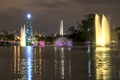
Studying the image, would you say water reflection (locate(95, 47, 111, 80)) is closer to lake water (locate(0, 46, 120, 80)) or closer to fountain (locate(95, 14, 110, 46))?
lake water (locate(0, 46, 120, 80))

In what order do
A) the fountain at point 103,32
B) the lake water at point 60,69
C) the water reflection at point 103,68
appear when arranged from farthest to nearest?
the fountain at point 103,32 → the water reflection at point 103,68 → the lake water at point 60,69

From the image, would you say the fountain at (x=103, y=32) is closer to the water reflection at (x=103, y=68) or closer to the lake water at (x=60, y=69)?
the lake water at (x=60, y=69)

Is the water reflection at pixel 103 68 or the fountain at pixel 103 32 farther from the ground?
the fountain at pixel 103 32

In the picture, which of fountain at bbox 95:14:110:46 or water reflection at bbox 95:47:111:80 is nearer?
water reflection at bbox 95:47:111:80

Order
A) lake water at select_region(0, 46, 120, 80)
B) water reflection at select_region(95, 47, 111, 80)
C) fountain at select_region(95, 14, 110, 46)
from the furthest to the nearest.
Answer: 1. fountain at select_region(95, 14, 110, 46)
2. water reflection at select_region(95, 47, 111, 80)
3. lake water at select_region(0, 46, 120, 80)

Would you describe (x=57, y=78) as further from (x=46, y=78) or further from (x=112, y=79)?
(x=112, y=79)

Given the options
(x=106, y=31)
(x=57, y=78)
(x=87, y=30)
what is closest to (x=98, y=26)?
(x=106, y=31)

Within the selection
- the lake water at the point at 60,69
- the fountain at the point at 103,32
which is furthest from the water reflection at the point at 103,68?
the fountain at the point at 103,32

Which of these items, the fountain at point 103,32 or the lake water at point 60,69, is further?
the fountain at point 103,32

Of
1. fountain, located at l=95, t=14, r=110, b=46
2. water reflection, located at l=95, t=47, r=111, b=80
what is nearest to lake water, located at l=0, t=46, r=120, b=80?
water reflection, located at l=95, t=47, r=111, b=80

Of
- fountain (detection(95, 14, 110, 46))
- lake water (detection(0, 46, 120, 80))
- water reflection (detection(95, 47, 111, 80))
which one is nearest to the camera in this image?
lake water (detection(0, 46, 120, 80))

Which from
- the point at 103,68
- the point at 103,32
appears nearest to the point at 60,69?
the point at 103,68

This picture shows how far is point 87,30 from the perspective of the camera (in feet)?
563

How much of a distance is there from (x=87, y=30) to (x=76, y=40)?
10.1 metres
